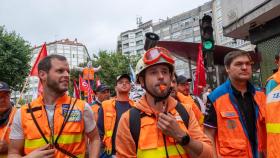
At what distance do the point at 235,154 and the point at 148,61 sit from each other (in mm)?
1760

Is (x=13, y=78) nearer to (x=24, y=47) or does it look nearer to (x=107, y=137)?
(x=24, y=47)

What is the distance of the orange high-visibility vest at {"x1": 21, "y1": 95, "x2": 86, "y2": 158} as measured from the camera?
11.2ft

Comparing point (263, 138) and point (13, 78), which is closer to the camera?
point (263, 138)

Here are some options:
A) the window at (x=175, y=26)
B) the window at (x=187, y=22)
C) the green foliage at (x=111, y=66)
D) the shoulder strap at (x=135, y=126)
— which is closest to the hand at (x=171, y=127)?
the shoulder strap at (x=135, y=126)

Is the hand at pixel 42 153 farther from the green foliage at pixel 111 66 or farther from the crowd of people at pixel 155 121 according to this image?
the green foliage at pixel 111 66

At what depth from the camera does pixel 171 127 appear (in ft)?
7.96

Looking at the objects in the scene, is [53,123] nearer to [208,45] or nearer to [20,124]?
[20,124]

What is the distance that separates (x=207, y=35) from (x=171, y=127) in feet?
18.2

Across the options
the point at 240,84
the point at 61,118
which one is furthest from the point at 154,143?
the point at 240,84

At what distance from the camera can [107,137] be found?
5.95 metres

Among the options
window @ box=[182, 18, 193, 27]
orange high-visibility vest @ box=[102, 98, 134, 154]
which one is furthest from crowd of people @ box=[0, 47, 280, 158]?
window @ box=[182, 18, 193, 27]

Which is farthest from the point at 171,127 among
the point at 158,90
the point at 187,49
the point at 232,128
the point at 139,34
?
the point at 139,34

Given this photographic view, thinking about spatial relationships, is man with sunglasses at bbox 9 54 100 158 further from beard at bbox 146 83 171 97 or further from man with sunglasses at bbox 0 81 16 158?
beard at bbox 146 83 171 97

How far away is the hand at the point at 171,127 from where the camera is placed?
242 cm
